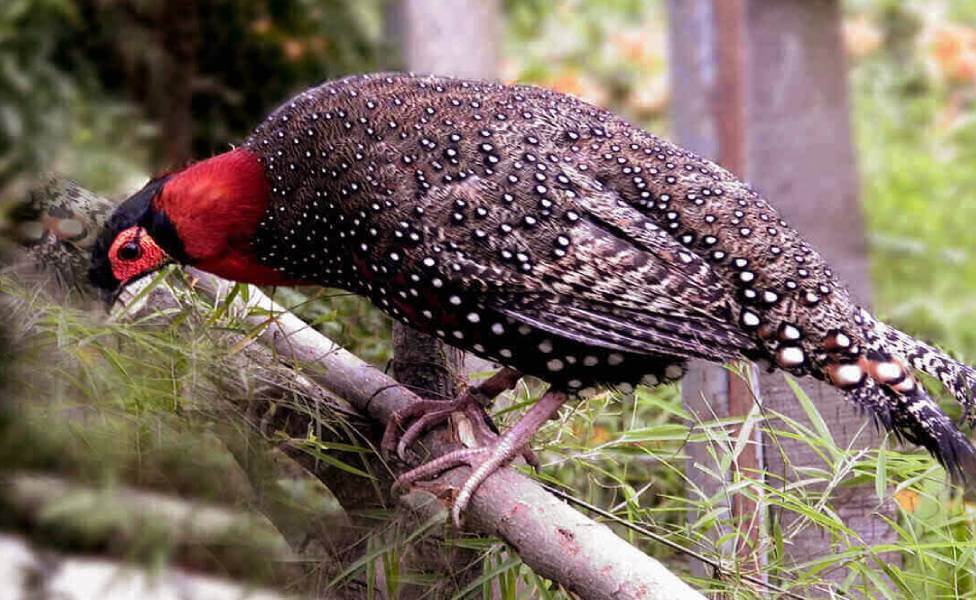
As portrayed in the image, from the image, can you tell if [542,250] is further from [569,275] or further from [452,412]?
A: [452,412]

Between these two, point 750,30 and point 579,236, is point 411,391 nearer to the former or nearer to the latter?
point 579,236

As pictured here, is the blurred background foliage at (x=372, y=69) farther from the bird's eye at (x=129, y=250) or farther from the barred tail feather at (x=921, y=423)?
the bird's eye at (x=129, y=250)

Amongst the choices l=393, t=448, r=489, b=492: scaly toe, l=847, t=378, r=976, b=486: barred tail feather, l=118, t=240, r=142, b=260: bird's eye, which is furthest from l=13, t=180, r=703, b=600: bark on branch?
l=847, t=378, r=976, b=486: barred tail feather

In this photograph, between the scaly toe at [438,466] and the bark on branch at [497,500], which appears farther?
the scaly toe at [438,466]

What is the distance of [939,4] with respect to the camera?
10211 mm

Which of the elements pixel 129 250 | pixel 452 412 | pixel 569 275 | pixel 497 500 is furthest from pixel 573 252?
pixel 129 250

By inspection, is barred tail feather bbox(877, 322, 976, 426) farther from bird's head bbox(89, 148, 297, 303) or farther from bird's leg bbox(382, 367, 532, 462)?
bird's head bbox(89, 148, 297, 303)

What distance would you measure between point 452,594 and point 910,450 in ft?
4.35

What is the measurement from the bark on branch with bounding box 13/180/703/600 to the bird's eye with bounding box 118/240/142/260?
12 cm

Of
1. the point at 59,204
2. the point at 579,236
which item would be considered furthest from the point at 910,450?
the point at 59,204

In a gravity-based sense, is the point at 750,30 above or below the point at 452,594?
above

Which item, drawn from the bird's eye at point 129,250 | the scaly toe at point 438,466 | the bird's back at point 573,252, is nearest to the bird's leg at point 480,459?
the scaly toe at point 438,466

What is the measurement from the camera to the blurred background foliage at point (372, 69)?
2873 millimetres

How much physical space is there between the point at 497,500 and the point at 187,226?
42.2 inches
